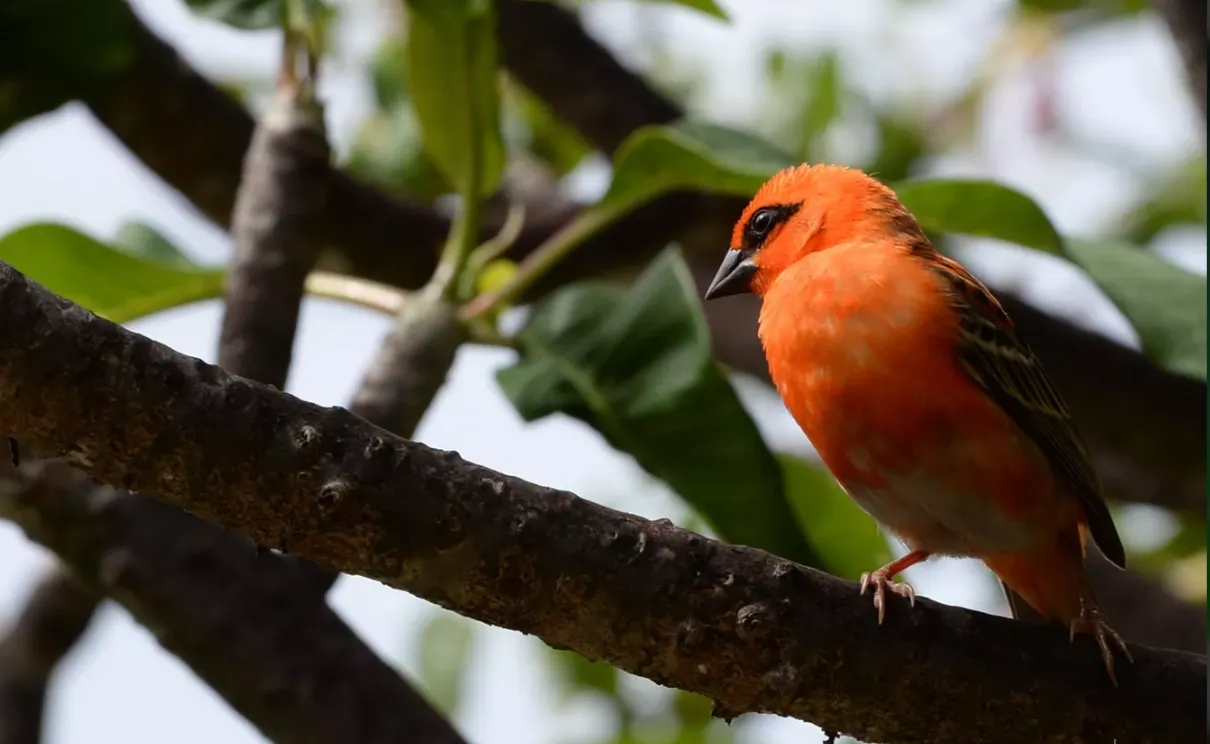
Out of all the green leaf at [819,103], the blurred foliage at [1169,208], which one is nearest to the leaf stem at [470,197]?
the green leaf at [819,103]

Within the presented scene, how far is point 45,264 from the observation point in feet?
9.18

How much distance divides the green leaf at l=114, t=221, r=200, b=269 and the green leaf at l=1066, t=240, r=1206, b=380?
193cm

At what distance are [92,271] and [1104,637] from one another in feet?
6.64

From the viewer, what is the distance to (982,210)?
8.42ft

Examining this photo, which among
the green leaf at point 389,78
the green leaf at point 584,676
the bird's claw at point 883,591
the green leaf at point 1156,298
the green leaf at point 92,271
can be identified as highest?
the green leaf at point 1156,298

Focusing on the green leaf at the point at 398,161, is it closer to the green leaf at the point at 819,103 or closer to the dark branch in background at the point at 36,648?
the green leaf at the point at 819,103

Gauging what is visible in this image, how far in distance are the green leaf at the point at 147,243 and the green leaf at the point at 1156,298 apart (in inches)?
76.0

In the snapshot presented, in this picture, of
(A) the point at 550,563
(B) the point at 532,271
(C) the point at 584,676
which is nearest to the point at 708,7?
(B) the point at 532,271

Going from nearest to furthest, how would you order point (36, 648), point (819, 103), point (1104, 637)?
point (1104, 637) < point (36, 648) < point (819, 103)

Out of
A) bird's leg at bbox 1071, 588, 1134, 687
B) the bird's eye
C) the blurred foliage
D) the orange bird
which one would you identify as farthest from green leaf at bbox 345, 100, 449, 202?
bird's leg at bbox 1071, 588, 1134, 687

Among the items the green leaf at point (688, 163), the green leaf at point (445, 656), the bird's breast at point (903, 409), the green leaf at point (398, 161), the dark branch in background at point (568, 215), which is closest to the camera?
the bird's breast at point (903, 409)

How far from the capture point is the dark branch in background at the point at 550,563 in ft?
4.52

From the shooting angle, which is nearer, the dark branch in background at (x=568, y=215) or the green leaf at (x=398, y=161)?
the dark branch in background at (x=568, y=215)

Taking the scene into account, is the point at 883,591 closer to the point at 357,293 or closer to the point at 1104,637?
the point at 1104,637
